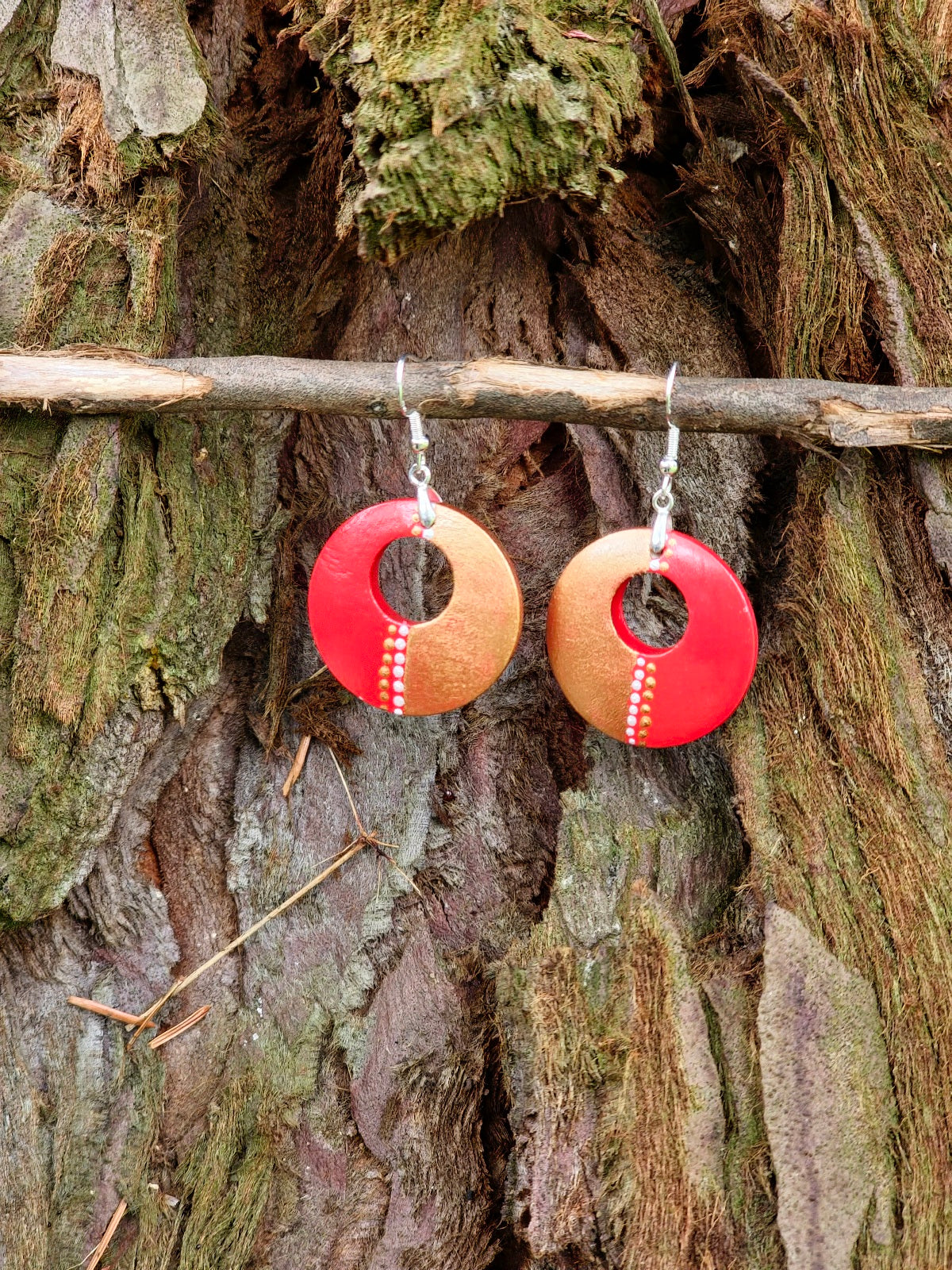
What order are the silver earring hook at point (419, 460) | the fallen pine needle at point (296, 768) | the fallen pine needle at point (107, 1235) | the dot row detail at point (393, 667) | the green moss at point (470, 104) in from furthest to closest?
the fallen pine needle at point (296, 768)
the fallen pine needle at point (107, 1235)
the dot row detail at point (393, 667)
the silver earring hook at point (419, 460)
the green moss at point (470, 104)

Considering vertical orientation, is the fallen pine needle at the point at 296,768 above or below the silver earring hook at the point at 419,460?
below

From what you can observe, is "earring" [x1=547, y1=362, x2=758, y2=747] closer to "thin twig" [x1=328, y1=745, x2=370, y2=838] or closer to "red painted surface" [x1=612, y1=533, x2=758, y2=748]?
"red painted surface" [x1=612, y1=533, x2=758, y2=748]

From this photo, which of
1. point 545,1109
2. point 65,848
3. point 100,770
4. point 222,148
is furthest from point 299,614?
point 545,1109

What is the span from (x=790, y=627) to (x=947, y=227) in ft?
2.54

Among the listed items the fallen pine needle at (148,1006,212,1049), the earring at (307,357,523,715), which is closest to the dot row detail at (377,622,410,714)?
the earring at (307,357,523,715)

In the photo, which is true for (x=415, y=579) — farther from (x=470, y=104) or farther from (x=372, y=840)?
(x=470, y=104)

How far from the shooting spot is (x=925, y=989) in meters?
1.73

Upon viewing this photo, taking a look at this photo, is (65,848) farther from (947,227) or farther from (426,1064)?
(947,227)

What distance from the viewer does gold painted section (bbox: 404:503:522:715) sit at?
72.7 inches

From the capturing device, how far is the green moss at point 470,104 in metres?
1.65

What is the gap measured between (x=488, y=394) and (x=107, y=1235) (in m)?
1.80

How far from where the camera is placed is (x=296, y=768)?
84.5 inches

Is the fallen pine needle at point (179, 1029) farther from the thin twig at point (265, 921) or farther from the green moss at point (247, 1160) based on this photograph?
the green moss at point (247, 1160)

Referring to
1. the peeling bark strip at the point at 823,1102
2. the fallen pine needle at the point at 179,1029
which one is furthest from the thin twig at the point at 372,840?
the peeling bark strip at the point at 823,1102
